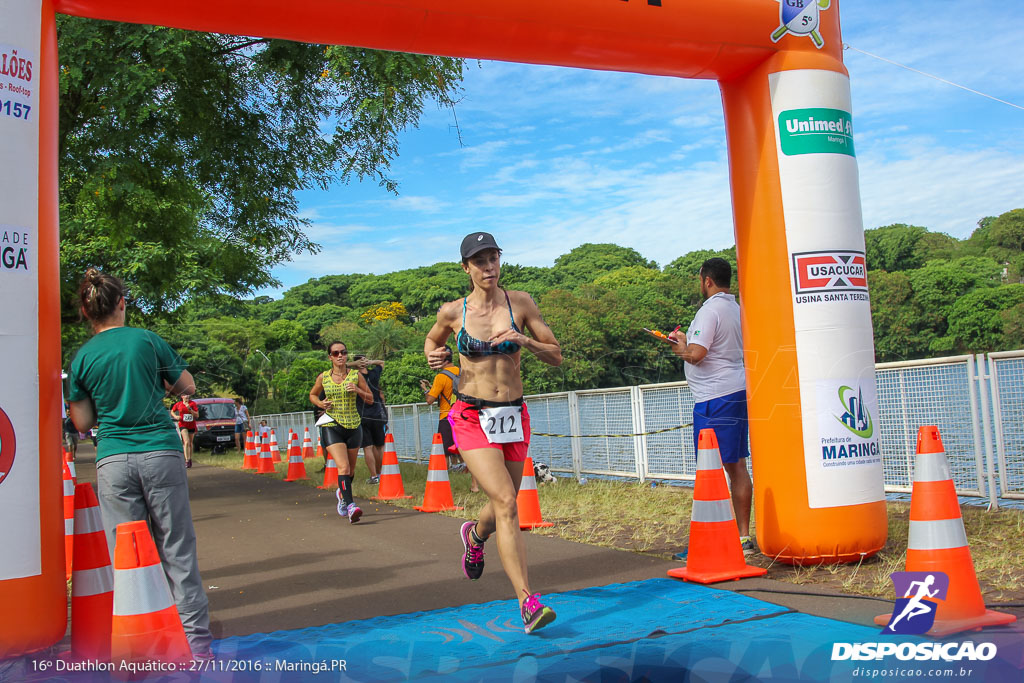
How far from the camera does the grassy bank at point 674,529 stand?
202 inches

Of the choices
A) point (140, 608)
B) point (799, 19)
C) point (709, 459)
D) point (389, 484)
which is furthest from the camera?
point (389, 484)

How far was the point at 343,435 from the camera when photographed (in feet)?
32.7

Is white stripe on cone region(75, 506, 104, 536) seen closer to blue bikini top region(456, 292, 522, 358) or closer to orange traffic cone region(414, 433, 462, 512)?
blue bikini top region(456, 292, 522, 358)

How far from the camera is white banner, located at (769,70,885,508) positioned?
567 cm

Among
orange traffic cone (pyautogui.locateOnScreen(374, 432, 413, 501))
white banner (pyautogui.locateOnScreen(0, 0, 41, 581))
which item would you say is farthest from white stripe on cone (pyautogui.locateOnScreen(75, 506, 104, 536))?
orange traffic cone (pyautogui.locateOnScreen(374, 432, 413, 501))

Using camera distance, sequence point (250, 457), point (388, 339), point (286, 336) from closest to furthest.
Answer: point (250, 457) < point (388, 339) < point (286, 336)

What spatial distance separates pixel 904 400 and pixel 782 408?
10.7 feet

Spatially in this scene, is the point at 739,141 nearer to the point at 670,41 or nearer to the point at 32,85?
the point at 670,41

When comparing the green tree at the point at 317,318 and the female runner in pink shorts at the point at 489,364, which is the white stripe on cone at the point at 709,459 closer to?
the female runner in pink shorts at the point at 489,364

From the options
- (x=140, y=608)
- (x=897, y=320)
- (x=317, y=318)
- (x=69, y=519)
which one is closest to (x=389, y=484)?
(x=69, y=519)

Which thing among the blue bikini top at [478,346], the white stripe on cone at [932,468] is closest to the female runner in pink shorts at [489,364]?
the blue bikini top at [478,346]

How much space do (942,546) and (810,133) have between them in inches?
119

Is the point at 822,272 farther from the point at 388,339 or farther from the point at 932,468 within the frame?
the point at 388,339

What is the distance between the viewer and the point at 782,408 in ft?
18.9
